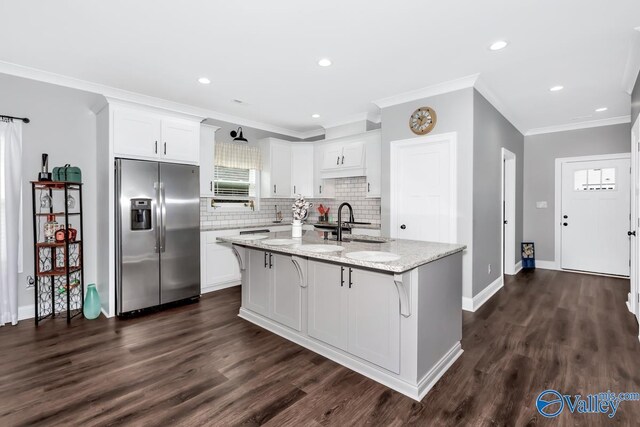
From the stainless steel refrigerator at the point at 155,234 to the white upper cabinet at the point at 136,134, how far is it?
0.13 meters

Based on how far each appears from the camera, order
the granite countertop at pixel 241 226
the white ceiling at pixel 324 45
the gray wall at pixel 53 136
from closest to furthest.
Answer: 1. the white ceiling at pixel 324 45
2. the gray wall at pixel 53 136
3. the granite countertop at pixel 241 226

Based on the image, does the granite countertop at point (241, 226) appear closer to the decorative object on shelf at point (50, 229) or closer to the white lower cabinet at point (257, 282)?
the white lower cabinet at point (257, 282)

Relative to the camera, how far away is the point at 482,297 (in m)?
4.01

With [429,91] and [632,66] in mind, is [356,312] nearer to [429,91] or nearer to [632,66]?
[429,91]

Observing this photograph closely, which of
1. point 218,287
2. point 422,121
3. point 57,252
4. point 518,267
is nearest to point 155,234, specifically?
point 57,252

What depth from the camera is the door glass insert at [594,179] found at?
538cm

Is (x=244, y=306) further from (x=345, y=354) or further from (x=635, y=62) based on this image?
(x=635, y=62)

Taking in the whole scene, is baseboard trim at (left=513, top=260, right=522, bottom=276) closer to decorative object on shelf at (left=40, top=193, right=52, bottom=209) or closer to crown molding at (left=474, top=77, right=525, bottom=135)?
crown molding at (left=474, top=77, right=525, bottom=135)

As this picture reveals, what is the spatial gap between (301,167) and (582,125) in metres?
5.04

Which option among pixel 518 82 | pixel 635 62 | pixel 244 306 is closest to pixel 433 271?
pixel 244 306

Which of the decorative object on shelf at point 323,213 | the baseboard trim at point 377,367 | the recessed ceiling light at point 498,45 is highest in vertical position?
the recessed ceiling light at point 498,45

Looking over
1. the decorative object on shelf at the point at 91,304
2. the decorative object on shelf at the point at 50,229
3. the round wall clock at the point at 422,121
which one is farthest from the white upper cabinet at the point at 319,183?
the decorative object on shelf at the point at 50,229

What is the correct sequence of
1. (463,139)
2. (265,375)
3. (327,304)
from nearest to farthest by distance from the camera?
1. (265,375)
2. (327,304)
3. (463,139)

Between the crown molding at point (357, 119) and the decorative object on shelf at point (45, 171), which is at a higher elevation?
the crown molding at point (357, 119)
